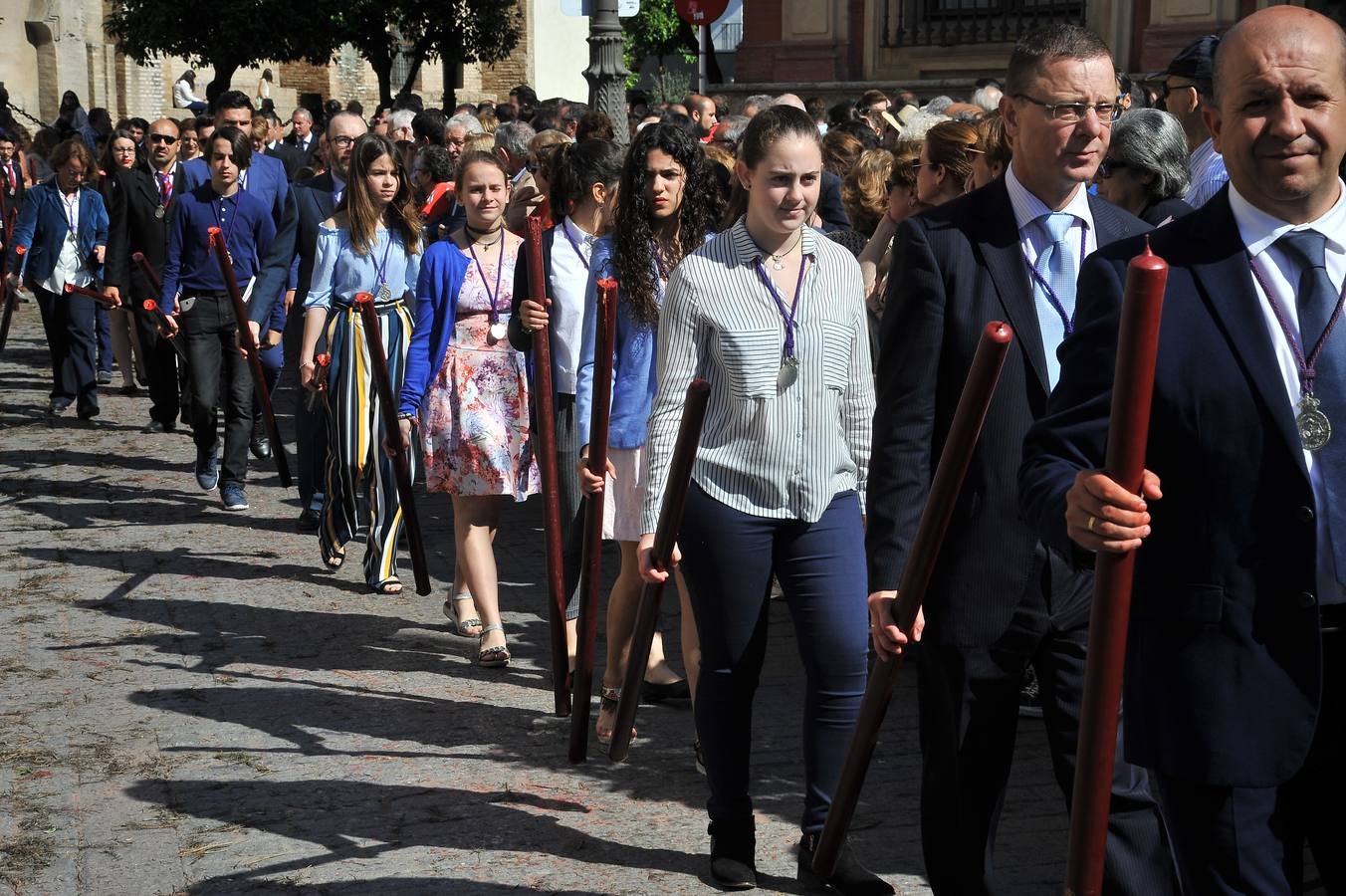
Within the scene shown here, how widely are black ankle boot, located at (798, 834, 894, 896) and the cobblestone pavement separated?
0.12m

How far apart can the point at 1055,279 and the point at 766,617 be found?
1.32 m

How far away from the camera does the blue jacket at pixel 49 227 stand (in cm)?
1371

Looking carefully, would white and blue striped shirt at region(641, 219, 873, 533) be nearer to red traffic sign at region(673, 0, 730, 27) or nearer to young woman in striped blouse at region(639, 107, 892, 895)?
young woman in striped blouse at region(639, 107, 892, 895)

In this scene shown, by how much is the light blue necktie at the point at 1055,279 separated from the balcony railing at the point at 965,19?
18.0 m

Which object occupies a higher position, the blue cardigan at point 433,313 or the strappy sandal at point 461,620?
the blue cardigan at point 433,313

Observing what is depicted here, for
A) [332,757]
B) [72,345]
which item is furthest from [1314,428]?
[72,345]

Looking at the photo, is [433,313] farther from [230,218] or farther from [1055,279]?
[230,218]

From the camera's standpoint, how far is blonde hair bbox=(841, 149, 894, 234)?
24.6 feet

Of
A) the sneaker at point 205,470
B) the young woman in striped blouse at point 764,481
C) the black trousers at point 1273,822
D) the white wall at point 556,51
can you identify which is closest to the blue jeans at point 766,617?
the young woman in striped blouse at point 764,481

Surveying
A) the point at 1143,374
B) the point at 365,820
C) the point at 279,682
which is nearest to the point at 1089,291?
the point at 1143,374

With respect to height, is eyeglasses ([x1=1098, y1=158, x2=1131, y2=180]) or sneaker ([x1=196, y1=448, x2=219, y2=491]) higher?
eyeglasses ([x1=1098, y1=158, x2=1131, y2=180])

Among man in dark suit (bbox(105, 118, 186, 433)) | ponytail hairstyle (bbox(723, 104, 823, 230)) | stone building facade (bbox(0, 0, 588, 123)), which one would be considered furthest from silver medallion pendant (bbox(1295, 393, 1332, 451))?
stone building facade (bbox(0, 0, 588, 123))

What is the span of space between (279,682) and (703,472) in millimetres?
2851

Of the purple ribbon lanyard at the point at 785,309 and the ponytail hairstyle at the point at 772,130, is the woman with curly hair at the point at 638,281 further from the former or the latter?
the purple ribbon lanyard at the point at 785,309
